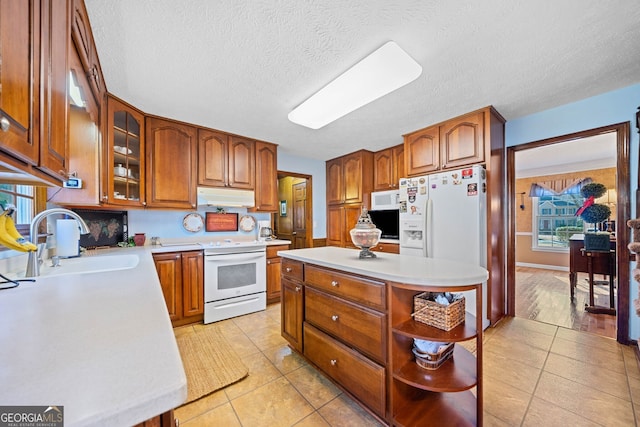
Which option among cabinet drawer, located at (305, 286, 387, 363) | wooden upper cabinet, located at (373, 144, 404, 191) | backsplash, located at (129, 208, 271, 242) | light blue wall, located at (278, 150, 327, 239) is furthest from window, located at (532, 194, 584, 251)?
backsplash, located at (129, 208, 271, 242)

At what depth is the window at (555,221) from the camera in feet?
17.6

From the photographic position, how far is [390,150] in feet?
12.7

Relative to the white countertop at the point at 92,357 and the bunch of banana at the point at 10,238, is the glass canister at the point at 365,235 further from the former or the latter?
the bunch of banana at the point at 10,238

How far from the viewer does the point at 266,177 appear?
142 inches

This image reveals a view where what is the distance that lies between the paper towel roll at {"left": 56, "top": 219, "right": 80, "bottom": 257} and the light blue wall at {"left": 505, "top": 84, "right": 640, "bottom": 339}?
14.7 feet

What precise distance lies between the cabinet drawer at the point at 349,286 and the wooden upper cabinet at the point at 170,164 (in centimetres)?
204

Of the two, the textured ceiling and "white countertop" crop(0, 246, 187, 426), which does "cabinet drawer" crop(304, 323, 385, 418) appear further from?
the textured ceiling

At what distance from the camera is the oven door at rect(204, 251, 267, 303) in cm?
279

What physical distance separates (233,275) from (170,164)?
1.53 metres

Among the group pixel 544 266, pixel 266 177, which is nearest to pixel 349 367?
pixel 266 177

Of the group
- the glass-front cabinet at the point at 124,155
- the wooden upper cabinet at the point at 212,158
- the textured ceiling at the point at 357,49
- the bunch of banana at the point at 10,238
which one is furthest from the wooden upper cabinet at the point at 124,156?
the bunch of banana at the point at 10,238

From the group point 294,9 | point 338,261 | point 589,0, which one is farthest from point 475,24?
point 338,261

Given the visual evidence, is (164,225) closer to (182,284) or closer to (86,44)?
(182,284)

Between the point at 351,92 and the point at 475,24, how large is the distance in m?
0.87
